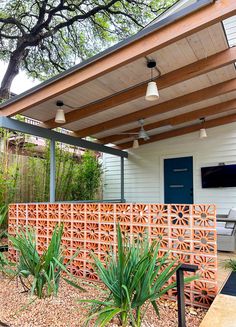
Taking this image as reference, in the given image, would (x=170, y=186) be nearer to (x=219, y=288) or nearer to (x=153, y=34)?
(x=219, y=288)

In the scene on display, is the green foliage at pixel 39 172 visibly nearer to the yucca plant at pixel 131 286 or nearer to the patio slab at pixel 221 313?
the yucca plant at pixel 131 286

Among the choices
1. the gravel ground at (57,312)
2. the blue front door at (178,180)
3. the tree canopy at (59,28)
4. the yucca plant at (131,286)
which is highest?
the tree canopy at (59,28)

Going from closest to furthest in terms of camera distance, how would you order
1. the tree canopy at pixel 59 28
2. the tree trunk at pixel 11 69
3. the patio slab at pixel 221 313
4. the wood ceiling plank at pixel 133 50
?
the patio slab at pixel 221 313 < the wood ceiling plank at pixel 133 50 < the tree trunk at pixel 11 69 < the tree canopy at pixel 59 28

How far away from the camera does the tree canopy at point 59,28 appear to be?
38.6 ft

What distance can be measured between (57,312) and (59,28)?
1222 centimetres

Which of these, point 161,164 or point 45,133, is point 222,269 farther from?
point 161,164

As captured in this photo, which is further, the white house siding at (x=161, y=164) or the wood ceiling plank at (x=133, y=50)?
the white house siding at (x=161, y=164)

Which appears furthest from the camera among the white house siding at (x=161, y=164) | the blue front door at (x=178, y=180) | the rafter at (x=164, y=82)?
the blue front door at (x=178, y=180)

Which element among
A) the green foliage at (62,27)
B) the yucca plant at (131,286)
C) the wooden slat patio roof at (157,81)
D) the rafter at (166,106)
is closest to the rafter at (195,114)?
the wooden slat patio roof at (157,81)

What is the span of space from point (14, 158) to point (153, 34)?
4407 mm

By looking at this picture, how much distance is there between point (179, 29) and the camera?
10.4 ft

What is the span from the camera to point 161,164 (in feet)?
26.6

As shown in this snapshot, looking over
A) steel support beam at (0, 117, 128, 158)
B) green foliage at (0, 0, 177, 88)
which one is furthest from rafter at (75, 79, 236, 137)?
green foliage at (0, 0, 177, 88)

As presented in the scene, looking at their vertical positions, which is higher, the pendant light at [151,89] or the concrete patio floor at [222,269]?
the pendant light at [151,89]
